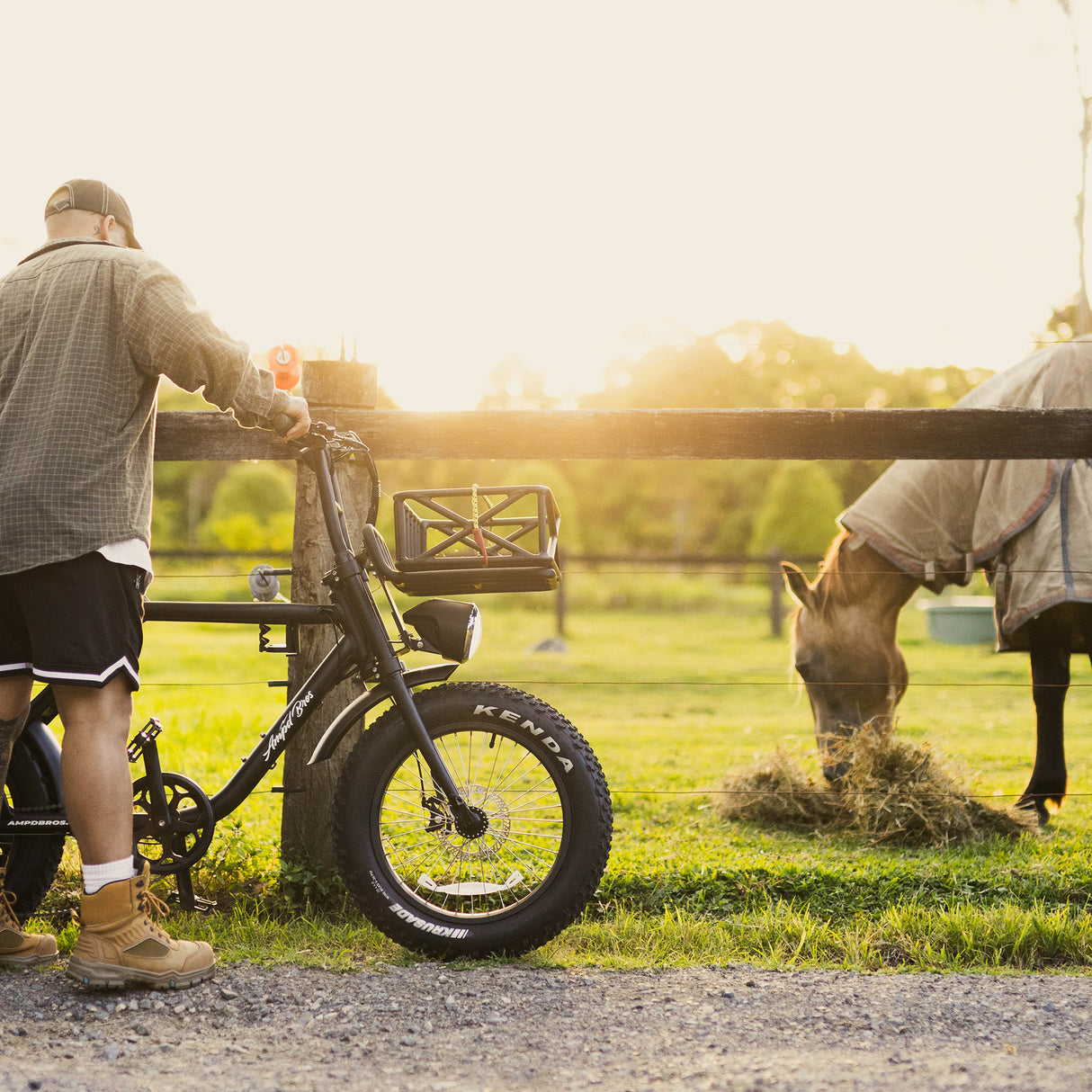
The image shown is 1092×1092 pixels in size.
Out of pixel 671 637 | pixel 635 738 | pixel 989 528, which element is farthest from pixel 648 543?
pixel 989 528

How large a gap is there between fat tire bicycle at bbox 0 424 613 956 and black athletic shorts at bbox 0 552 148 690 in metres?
0.33

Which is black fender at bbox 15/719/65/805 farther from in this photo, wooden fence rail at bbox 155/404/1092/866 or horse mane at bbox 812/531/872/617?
horse mane at bbox 812/531/872/617

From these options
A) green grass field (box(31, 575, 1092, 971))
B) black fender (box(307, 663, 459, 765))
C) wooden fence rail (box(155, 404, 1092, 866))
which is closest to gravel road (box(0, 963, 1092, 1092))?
green grass field (box(31, 575, 1092, 971))

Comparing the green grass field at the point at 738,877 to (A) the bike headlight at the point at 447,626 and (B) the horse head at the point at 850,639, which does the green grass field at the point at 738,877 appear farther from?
(A) the bike headlight at the point at 447,626

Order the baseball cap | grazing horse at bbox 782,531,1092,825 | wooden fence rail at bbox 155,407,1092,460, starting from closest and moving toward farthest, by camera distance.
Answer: the baseball cap < wooden fence rail at bbox 155,407,1092,460 < grazing horse at bbox 782,531,1092,825

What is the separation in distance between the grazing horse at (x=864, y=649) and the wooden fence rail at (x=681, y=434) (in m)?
0.92

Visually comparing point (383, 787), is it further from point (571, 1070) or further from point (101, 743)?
point (571, 1070)

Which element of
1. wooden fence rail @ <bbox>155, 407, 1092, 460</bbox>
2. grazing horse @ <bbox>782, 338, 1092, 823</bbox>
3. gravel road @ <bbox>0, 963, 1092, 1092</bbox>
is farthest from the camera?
grazing horse @ <bbox>782, 338, 1092, 823</bbox>

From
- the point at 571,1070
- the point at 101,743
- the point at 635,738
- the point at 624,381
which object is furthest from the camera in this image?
the point at 635,738

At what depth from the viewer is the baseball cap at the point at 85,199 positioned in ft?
8.33

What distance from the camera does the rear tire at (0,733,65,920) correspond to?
2.79 metres

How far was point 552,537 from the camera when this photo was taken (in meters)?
2.67

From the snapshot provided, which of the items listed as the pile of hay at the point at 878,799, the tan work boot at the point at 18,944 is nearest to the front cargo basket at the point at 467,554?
the tan work boot at the point at 18,944

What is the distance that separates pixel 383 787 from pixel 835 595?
2.39 metres
